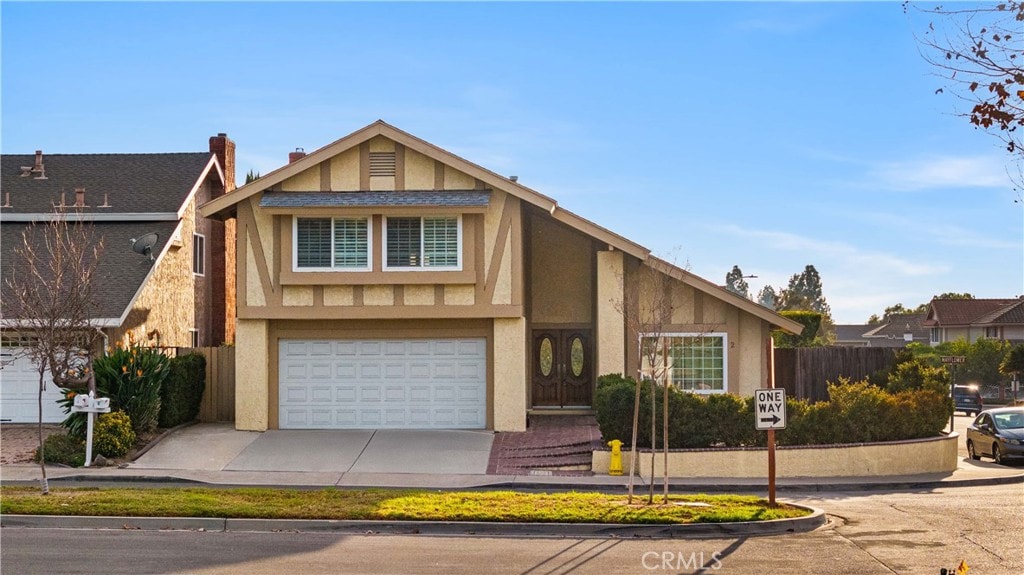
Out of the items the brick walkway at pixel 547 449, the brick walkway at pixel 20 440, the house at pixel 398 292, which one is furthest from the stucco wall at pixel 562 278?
the brick walkway at pixel 20 440

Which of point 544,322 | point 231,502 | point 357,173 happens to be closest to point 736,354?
point 544,322

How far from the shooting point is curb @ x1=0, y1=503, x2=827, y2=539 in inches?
542

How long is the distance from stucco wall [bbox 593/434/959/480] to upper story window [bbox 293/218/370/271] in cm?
734

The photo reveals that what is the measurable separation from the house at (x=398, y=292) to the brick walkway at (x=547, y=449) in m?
0.89

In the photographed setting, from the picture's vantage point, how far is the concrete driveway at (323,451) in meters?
21.2

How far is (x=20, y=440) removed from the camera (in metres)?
23.5

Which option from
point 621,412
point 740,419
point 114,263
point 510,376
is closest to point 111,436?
point 114,263

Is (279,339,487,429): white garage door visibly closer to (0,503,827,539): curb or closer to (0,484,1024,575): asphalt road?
(0,503,827,539): curb

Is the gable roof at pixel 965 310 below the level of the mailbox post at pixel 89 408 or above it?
above

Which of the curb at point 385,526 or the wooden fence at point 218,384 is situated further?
the wooden fence at point 218,384

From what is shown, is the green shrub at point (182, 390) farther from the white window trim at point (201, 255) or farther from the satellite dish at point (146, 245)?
the white window trim at point (201, 255)

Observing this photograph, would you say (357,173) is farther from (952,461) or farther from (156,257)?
(952,461)

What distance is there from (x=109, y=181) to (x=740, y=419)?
19913 millimetres

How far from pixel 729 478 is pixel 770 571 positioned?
357 inches
